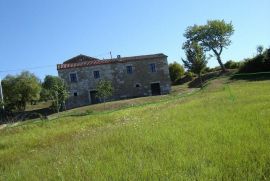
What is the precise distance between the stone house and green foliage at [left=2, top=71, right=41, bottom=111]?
26.9 feet

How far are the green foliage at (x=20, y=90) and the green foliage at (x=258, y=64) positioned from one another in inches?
1155

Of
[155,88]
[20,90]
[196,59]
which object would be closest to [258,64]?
[196,59]

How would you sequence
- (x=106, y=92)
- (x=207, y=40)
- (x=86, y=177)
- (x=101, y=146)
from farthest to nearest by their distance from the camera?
1. (x=207, y=40)
2. (x=106, y=92)
3. (x=101, y=146)
4. (x=86, y=177)

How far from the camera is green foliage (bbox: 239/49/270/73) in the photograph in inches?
1753

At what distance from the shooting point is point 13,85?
5538 cm

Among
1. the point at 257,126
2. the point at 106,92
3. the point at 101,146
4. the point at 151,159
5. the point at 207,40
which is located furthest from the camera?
the point at 207,40

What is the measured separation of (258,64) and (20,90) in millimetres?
32423

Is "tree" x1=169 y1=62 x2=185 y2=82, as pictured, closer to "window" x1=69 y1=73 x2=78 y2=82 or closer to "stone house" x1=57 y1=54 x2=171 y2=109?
"stone house" x1=57 y1=54 x2=171 y2=109

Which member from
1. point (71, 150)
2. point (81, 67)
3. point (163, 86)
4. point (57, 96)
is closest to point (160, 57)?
point (163, 86)

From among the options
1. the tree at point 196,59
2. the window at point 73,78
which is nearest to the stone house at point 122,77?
the window at point 73,78

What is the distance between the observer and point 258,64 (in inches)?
1815

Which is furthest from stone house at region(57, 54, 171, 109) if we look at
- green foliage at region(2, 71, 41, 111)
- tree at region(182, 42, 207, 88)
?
green foliage at region(2, 71, 41, 111)

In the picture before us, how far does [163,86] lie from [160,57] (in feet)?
12.4

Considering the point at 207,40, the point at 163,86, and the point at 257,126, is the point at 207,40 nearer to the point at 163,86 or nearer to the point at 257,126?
the point at 163,86
